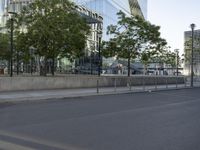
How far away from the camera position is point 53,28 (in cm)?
3359

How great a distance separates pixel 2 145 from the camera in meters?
8.31

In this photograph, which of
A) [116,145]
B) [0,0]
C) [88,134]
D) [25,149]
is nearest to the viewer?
[25,149]

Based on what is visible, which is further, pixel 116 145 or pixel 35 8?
pixel 35 8

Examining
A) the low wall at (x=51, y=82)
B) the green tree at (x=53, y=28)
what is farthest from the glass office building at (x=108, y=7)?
the low wall at (x=51, y=82)

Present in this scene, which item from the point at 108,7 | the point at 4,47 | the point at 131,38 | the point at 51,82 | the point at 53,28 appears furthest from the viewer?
the point at 108,7

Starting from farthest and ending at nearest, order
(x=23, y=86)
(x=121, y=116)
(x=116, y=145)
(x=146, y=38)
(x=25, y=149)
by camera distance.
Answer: (x=146, y=38) < (x=23, y=86) < (x=121, y=116) < (x=116, y=145) < (x=25, y=149)

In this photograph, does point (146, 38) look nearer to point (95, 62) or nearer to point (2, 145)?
point (95, 62)

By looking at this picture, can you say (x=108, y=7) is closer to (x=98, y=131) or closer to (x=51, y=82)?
(x=51, y=82)

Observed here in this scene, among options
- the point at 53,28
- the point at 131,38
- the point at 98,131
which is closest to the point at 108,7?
the point at 131,38

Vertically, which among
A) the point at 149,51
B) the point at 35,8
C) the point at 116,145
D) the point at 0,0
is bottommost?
the point at 116,145

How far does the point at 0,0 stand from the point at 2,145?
74.6m

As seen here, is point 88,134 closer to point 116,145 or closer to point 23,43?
point 116,145

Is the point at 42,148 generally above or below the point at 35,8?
below

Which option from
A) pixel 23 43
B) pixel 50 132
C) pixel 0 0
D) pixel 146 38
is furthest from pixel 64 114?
pixel 0 0
